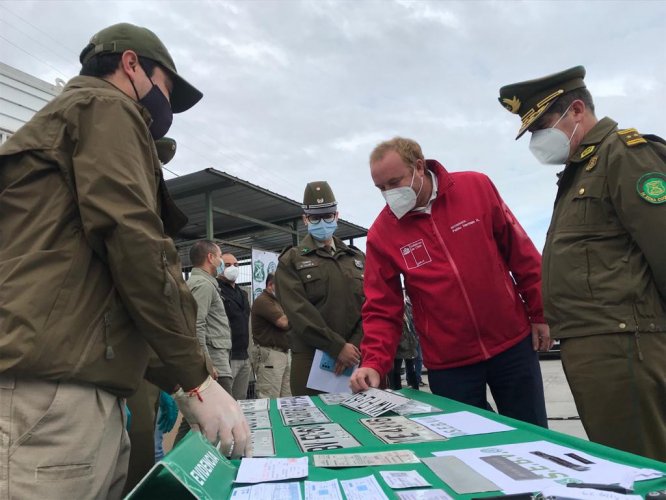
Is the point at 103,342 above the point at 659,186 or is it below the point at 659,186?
below

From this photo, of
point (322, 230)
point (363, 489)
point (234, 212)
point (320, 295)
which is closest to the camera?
point (363, 489)

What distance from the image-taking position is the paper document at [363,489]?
3.08ft

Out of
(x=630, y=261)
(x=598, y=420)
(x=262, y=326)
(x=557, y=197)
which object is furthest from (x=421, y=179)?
(x=262, y=326)

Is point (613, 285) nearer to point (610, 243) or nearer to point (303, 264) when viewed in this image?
point (610, 243)

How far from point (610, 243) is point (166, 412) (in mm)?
1875

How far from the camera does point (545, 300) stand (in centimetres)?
186

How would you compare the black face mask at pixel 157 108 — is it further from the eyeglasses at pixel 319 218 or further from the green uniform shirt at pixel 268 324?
the green uniform shirt at pixel 268 324

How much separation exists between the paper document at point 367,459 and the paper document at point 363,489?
11cm

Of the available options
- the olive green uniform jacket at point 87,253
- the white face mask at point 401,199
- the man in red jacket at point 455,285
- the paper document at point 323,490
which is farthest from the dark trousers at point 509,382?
the olive green uniform jacket at point 87,253

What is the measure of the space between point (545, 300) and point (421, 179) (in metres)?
0.79

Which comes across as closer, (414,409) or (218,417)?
(218,417)

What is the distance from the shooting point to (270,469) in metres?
1.13

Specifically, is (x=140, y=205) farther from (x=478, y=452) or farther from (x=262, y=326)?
(x=262, y=326)

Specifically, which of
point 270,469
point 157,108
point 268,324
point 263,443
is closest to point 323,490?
point 270,469
